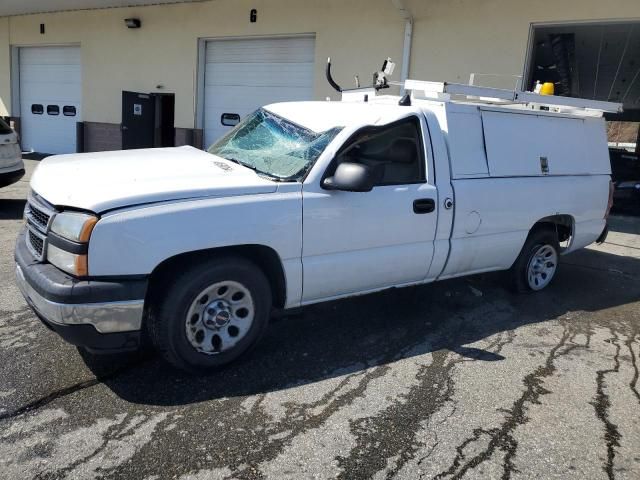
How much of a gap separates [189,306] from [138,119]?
41.2 ft

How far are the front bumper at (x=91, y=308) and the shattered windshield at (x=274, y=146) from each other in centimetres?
132

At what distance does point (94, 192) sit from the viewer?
3.24m

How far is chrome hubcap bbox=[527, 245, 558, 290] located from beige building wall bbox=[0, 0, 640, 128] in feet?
16.7

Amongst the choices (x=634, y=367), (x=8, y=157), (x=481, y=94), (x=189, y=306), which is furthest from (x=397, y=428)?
(x=8, y=157)

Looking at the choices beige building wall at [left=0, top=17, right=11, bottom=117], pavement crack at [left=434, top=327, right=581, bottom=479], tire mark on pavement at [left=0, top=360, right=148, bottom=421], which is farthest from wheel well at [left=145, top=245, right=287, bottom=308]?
beige building wall at [left=0, top=17, right=11, bottom=117]

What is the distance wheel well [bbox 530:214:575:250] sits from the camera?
18.5ft

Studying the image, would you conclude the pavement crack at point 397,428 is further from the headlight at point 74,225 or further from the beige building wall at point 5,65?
the beige building wall at point 5,65

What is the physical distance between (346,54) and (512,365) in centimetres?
895

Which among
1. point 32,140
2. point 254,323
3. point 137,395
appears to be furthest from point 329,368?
point 32,140

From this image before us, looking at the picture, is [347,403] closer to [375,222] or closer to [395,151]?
[375,222]

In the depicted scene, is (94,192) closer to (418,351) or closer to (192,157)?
(192,157)

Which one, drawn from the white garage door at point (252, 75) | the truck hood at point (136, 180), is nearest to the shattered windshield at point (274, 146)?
the truck hood at point (136, 180)

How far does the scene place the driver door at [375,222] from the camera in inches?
153

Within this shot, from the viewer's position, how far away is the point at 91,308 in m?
3.12
